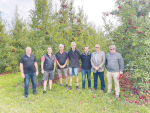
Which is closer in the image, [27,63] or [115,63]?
[115,63]

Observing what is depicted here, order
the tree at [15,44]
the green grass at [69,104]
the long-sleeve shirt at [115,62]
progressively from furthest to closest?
the tree at [15,44] → the long-sleeve shirt at [115,62] → the green grass at [69,104]

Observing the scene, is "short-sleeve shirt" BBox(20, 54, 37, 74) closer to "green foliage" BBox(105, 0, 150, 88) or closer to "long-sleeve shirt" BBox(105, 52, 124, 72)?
"long-sleeve shirt" BBox(105, 52, 124, 72)

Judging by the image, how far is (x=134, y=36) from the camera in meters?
4.42

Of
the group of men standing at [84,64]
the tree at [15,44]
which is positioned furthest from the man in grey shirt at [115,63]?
the tree at [15,44]

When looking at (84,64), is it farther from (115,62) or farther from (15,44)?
(15,44)

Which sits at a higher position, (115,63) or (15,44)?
(15,44)

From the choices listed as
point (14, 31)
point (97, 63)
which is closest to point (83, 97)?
point (97, 63)

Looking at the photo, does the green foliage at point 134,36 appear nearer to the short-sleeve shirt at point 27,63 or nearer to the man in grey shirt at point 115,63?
the man in grey shirt at point 115,63

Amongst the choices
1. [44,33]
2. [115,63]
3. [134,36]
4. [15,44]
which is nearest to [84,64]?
[115,63]

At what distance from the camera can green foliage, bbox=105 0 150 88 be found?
4316mm

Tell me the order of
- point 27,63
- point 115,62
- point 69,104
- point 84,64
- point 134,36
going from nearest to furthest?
point 134,36, point 69,104, point 115,62, point 27,63, point 84,64

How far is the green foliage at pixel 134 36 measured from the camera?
4316 mm

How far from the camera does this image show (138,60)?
14.3 ft

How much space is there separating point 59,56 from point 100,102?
3.13m
